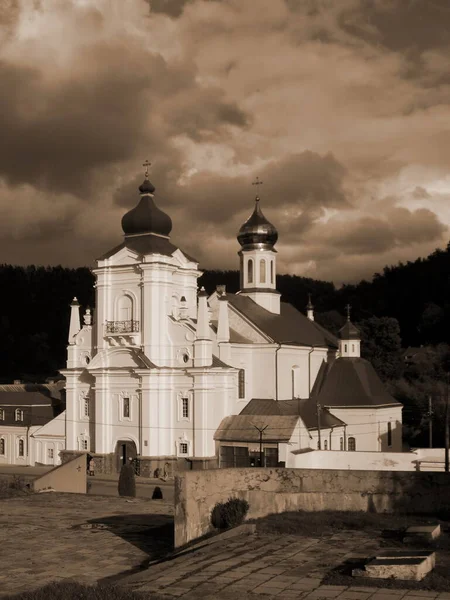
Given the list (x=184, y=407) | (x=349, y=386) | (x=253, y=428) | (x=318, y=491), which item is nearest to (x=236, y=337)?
(x=184, y=407)

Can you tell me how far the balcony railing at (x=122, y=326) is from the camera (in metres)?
46.1

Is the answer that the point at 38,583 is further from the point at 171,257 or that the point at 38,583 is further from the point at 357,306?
the point at 357,306

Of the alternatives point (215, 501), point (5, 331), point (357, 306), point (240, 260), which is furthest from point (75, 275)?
point (215, 501)

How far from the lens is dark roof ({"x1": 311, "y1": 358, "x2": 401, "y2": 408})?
165 ft

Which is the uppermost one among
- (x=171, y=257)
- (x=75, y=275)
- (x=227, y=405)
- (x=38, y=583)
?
(x=75, y=275)

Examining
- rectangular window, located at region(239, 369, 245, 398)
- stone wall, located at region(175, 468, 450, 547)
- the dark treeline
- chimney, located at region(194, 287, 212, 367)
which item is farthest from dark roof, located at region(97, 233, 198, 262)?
stone wall, located at region(175, 468, 450, 547)

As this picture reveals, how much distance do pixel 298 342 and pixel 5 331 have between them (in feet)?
255

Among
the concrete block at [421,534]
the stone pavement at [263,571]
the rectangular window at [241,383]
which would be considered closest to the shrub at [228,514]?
the stone pavement at [263,571]

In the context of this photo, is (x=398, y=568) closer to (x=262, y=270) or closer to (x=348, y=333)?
(x=348, y=333)

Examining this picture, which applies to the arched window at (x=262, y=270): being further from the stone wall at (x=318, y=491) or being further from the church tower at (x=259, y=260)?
the stone wall at (x=318, y=491)

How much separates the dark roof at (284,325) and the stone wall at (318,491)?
24.9 metres

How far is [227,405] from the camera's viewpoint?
150 feet

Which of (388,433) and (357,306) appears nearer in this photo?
(388,433)

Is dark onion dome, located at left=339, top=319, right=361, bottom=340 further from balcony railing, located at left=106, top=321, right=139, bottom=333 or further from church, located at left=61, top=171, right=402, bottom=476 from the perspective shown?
balcony railing, located at left=106, top=321, right=139, bottom=333
